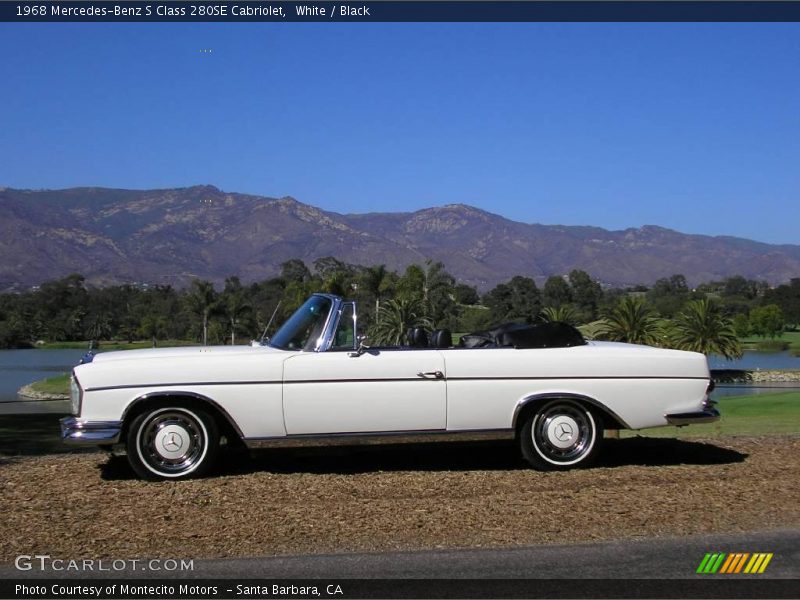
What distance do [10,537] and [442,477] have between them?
3098 mm

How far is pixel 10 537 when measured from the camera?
5527 mm

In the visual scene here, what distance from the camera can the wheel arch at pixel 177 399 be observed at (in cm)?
686

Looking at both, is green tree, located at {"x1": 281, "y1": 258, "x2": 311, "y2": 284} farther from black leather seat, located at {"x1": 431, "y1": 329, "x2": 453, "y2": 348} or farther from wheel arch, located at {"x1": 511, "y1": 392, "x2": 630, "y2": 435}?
wheel arch, located at {"x1": 511, "y1": 392, "x2": 630, "y2": 435}

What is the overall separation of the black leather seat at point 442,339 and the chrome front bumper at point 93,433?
2542mm

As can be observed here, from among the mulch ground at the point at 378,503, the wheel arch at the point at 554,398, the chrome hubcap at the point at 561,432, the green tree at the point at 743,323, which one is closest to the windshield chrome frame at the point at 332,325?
the mulch ground at the point at 378,503

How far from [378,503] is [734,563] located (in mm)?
2342

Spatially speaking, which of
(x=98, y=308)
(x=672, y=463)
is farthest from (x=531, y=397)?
(x=98, y=308)

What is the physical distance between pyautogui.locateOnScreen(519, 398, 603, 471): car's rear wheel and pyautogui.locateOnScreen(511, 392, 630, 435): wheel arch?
0.04 metres

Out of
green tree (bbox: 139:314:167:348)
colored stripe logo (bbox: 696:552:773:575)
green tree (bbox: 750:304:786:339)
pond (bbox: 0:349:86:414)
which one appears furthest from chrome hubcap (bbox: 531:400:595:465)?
green tree (bbox: 750:304:786:339)

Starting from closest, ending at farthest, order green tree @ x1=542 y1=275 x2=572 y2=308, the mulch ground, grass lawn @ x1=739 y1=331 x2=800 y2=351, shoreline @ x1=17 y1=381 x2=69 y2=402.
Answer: the mulch ground → shoreline @ x1=17 y1=381 x2=69 y2=402 → green tree @ x1=542 y1=275 x2=572 y2=308 → grass lawn @ x1=739 y1=331 x2=800 y2=351

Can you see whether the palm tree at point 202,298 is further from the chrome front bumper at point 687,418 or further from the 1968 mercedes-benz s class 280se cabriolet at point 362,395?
the chrome front bumper at point 687,418

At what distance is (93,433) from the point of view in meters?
6.81

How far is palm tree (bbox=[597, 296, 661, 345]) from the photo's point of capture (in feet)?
232

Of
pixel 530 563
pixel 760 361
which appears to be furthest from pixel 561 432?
pixel 760 361
